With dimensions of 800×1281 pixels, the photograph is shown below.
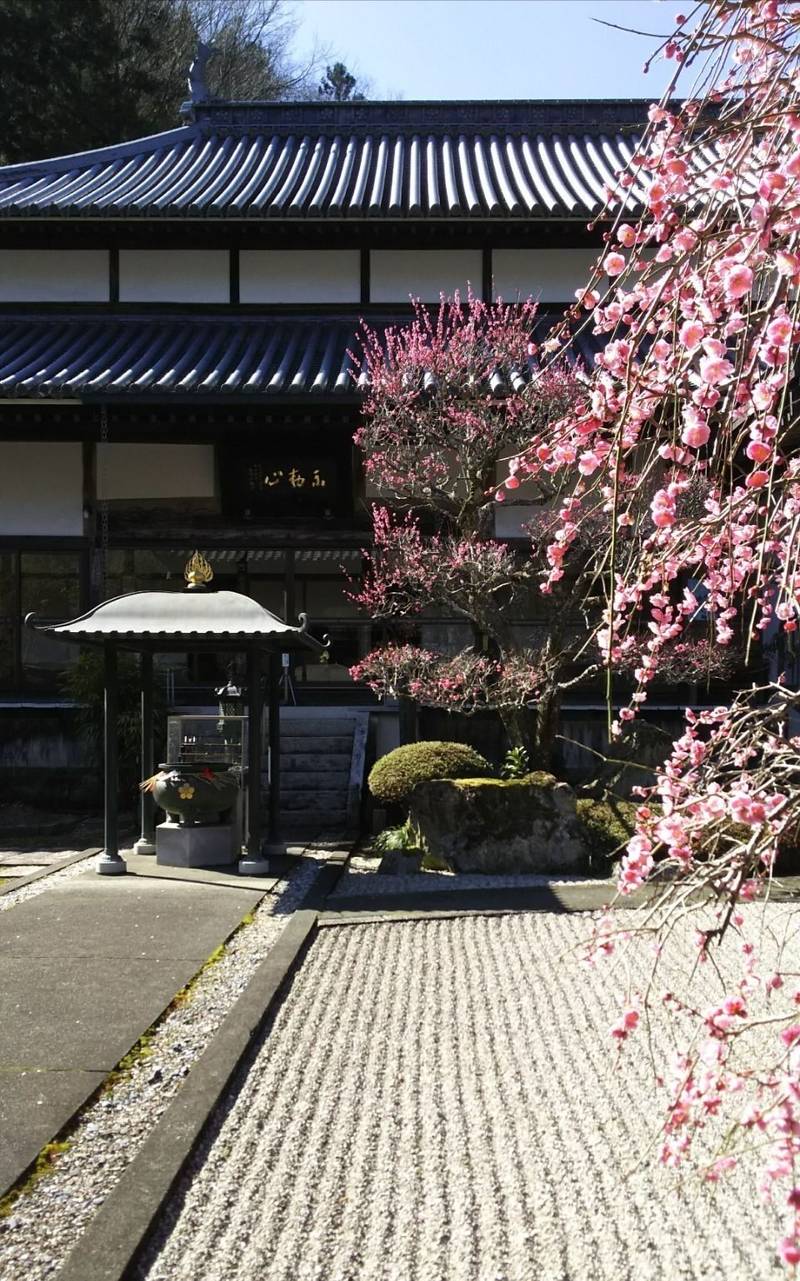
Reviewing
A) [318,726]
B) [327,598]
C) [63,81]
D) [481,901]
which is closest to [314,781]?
[318,726]

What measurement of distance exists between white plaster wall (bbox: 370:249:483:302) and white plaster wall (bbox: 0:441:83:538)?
423cm

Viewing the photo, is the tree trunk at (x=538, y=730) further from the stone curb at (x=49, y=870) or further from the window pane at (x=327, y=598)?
the window pane at (x=327, y=598)

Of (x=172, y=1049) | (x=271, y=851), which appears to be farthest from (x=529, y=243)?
(x=172, y=1049)

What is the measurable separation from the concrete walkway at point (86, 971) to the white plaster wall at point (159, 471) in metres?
5.43

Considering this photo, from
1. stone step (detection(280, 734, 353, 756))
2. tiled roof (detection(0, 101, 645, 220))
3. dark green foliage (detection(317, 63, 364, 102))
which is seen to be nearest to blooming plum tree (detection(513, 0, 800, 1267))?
stone step (detection(280, 734, 353, 756))

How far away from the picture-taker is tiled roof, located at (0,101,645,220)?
44.1 feet

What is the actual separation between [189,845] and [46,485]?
568 cm

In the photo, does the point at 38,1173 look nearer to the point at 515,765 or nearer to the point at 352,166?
the point at 515,765

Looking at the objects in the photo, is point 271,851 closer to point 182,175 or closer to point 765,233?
point 765,233

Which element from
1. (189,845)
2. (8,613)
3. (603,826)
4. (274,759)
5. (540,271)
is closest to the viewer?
(189,845)

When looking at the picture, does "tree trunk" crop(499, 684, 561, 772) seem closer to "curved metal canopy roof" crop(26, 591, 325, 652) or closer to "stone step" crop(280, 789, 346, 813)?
"curved metal canopy roof" crop(26, 591, 325, 652)

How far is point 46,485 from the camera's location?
12922 millimetres

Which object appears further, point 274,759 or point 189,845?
point 274,759

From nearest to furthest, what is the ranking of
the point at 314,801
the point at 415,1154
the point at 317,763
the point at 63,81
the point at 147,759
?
the point at 415,1154 → the point at 147,759 → the point at 314,801 → the point at 317,763 → the point at 63,81
